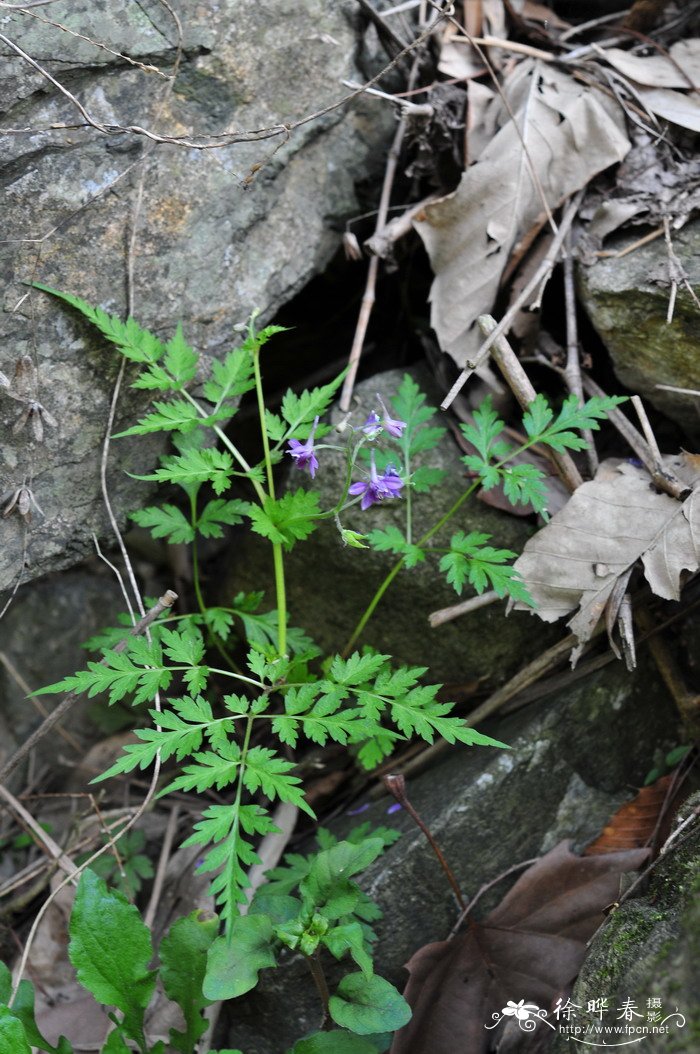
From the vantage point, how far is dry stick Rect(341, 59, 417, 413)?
2561 millimetres

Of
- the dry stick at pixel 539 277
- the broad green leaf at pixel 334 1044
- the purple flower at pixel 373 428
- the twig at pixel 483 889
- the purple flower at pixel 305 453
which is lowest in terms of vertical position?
the twig at pixel 483 889

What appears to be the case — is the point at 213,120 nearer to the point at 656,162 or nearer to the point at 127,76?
the point at 127,76

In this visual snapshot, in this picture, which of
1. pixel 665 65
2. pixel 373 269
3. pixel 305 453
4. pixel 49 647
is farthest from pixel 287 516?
pixel 665 65

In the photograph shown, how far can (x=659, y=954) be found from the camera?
1537 mm

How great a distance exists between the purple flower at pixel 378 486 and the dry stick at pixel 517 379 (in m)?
0.47

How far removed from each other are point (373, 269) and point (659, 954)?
195cm

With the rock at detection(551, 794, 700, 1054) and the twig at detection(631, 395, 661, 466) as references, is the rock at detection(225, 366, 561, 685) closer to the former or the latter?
the twig at detection(631, 395, 661, 466)

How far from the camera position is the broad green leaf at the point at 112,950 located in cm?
197

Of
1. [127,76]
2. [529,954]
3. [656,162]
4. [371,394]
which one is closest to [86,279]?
[127,76]

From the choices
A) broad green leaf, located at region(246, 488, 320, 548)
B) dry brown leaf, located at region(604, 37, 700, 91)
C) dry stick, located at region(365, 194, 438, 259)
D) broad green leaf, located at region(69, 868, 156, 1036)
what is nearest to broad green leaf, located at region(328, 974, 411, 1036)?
broad green leaf, located at region(69, 868, 156, 1036)

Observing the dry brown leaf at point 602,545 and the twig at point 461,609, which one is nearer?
the dry brown leaf at point 602,545

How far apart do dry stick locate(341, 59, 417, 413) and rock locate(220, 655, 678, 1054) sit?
1.09 meters

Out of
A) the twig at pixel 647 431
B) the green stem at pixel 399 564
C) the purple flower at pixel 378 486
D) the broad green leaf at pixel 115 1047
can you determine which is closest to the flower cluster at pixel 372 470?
the purple flower at pixel 378 486

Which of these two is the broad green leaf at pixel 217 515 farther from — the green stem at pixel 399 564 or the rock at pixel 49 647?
the rock at pixel 49 647
